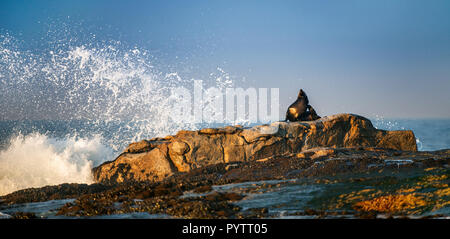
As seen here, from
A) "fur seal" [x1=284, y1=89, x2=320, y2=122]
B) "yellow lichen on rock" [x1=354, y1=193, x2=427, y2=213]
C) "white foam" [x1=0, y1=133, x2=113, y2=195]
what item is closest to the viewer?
"yellow lichen on rock" [x1=354, y1=193, x2=427, y2=213]

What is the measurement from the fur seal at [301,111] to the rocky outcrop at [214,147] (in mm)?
950

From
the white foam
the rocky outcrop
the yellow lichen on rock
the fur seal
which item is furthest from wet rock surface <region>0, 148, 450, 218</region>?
the white foam

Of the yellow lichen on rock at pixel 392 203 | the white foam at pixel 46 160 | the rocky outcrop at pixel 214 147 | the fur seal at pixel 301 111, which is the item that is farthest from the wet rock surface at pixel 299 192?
the white foam at pixel 46 160

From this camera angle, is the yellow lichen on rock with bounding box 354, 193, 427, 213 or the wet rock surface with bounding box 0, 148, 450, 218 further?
the wet rock surface with bounding box 0, 148, 450, 218

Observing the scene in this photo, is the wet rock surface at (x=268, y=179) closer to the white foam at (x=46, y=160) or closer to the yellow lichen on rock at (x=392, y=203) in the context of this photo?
the yellow lichen on rock at (x=392, y=203)

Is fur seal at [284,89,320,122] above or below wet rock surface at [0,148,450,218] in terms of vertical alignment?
above

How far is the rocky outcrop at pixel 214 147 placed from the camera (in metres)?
15.4

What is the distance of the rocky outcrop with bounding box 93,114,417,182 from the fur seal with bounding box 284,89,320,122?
95 centimetres

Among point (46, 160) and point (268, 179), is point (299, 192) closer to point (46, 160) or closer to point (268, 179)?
point (268, 179)

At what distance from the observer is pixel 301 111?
1720 cm

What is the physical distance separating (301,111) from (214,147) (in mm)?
4349

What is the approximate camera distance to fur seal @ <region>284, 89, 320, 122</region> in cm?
1717

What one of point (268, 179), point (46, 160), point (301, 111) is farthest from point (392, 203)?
point (46, 160)

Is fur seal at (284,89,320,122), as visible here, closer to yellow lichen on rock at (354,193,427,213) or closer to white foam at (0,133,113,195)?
white foam at (0,133,113,195)
